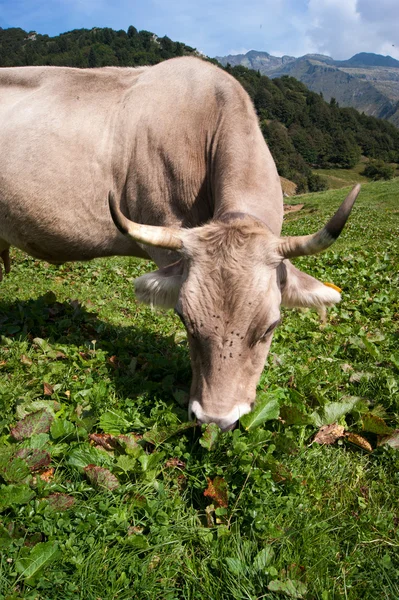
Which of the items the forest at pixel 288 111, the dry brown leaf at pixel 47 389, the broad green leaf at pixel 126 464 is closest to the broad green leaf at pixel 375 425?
→ the broad green leaf at pixel 126 464

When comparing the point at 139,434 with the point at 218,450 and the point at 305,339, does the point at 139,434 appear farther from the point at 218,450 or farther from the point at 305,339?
the point at 305,339

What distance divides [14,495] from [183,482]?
48.1 inches

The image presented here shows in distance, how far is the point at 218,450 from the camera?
3.45 m

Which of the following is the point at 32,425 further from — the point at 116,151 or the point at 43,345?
the point at 116,151

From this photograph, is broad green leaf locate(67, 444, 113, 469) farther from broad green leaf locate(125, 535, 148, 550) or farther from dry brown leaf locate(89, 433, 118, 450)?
broad green leaf locate(125, 535, 148, 550)

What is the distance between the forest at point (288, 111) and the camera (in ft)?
470

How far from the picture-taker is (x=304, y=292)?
173 inches

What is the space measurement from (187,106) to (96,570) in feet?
15.6

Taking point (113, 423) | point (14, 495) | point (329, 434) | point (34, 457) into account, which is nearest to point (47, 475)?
point (34, 457)

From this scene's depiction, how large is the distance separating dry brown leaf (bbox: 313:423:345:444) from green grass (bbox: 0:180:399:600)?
65mm

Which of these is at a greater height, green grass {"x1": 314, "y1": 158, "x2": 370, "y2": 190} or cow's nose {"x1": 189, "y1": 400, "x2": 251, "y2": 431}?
cow's nose {"x1": 189, "y1": 400, "x2": 251, "y2": 431}

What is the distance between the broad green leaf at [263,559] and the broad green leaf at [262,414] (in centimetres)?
99

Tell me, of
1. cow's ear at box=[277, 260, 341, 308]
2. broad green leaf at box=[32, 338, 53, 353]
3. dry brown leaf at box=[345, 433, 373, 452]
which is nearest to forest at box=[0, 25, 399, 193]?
broad green leaf at box=[32, 338, 53, 353]

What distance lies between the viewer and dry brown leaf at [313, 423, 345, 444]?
387 cm
